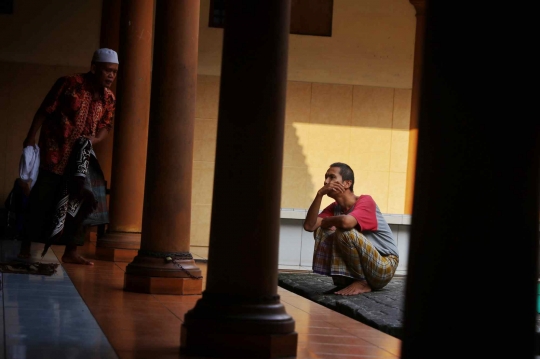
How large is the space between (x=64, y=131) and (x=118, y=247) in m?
1.57

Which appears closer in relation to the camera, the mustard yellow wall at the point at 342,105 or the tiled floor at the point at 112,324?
the tiled floor at the point at 112,324

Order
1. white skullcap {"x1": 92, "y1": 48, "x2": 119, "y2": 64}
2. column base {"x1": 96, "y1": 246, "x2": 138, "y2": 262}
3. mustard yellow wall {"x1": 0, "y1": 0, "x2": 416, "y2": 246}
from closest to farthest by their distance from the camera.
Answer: white skullcap {"x1": 92, "y1": 48, "x2": 119, "y2": 64} < column base {"x1": 96, "y1": 246, "x2": 138, "y2": 262} < mustard yellow wall {"x1": 0, "y1": 0, "x2": 416, "y2": 246}

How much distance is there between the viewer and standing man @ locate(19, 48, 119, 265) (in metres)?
7.32

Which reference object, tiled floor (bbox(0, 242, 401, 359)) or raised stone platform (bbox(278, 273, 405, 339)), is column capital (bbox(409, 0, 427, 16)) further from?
tiled floor (bbox(0, 242, 401, 359))

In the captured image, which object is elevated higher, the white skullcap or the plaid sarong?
the white skullcap

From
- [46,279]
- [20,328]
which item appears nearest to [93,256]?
[46,279]

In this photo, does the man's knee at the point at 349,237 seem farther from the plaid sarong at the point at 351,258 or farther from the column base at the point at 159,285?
the column base at the point at 159,285

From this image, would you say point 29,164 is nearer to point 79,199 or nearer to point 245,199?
point 79,199

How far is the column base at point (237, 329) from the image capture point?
4.02m

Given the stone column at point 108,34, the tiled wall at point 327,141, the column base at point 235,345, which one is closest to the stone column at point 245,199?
the column base at point 235,345

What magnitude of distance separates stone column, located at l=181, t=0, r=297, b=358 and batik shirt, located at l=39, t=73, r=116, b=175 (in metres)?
3.56

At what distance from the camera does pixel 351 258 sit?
7109mm

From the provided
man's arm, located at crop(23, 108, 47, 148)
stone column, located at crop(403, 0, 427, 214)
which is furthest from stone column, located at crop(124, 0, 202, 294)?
stone column, located at crop(403, 0, 427, 214)

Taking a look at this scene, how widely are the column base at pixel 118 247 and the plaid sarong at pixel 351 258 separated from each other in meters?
2.09
